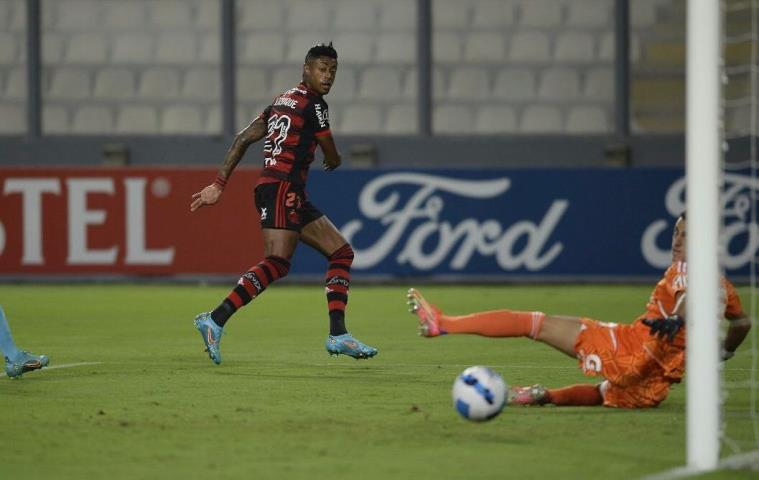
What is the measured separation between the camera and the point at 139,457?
5879 millimetres

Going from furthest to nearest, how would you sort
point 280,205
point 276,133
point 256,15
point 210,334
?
point 256,15
point 276,133
point 280,205
point 210,334

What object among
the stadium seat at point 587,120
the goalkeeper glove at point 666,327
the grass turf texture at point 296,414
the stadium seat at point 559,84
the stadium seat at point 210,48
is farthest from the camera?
the stadium seat at point 210,48

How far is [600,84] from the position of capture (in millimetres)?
19812

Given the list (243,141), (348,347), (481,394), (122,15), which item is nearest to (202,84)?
(122,15)

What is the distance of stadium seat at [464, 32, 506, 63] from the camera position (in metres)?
20.4

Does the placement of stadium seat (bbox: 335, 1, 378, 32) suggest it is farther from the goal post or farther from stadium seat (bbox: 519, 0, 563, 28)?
the goal post

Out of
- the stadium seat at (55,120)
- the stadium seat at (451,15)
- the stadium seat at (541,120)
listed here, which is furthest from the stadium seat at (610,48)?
the stadium seat at (55,120)

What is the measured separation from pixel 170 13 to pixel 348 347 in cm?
1252

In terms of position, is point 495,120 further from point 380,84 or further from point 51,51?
point 51,51

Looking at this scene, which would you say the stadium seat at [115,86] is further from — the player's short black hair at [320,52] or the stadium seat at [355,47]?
the player's short black hair at [320,52]

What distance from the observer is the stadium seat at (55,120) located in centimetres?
2056

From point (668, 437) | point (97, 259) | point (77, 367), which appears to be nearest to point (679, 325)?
point (668, 437)

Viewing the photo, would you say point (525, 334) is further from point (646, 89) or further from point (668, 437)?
point (646, 89)

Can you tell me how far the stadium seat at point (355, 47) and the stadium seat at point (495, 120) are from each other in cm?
182
